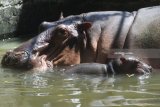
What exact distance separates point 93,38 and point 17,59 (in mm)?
954

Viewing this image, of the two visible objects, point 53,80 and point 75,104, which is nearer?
point 75,104

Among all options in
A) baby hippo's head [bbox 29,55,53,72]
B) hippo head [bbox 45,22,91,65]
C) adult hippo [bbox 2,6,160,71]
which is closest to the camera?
baby hippo's head [bbox 29,55,53,72]

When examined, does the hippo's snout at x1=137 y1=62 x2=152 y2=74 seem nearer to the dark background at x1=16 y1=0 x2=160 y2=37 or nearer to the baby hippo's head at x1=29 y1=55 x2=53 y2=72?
the baby hippo's head at x1=29 y1=55 x2=53 y2=72

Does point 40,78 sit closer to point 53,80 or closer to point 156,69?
point 53,80

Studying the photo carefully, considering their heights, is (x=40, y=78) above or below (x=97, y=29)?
below

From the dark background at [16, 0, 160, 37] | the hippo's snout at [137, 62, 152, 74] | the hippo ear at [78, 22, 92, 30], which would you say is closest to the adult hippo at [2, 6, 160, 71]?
the hippo ear at [78, 22, 92, 30]

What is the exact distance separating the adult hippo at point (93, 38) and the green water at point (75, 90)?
477 millimetres

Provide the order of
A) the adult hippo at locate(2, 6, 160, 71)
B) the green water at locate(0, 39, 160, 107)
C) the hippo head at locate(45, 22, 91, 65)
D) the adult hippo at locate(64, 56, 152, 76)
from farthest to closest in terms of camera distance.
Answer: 1. the hippo head at locate(45, 22, 91, 65)
2. the adult hippo at locate(2, 6, 160, 71)
3. the adult hippo at locate(64, 56, 152, 76)
4. the green water at locate(0, 39, 160, 107)

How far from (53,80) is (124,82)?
721mm

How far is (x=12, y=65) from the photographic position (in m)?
5.79

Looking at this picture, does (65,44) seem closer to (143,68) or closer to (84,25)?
(84,25)

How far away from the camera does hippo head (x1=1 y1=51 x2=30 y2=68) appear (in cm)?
569

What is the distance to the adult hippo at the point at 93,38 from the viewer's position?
575 cm

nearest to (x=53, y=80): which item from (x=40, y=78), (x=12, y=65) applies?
(x=40, y=78)
